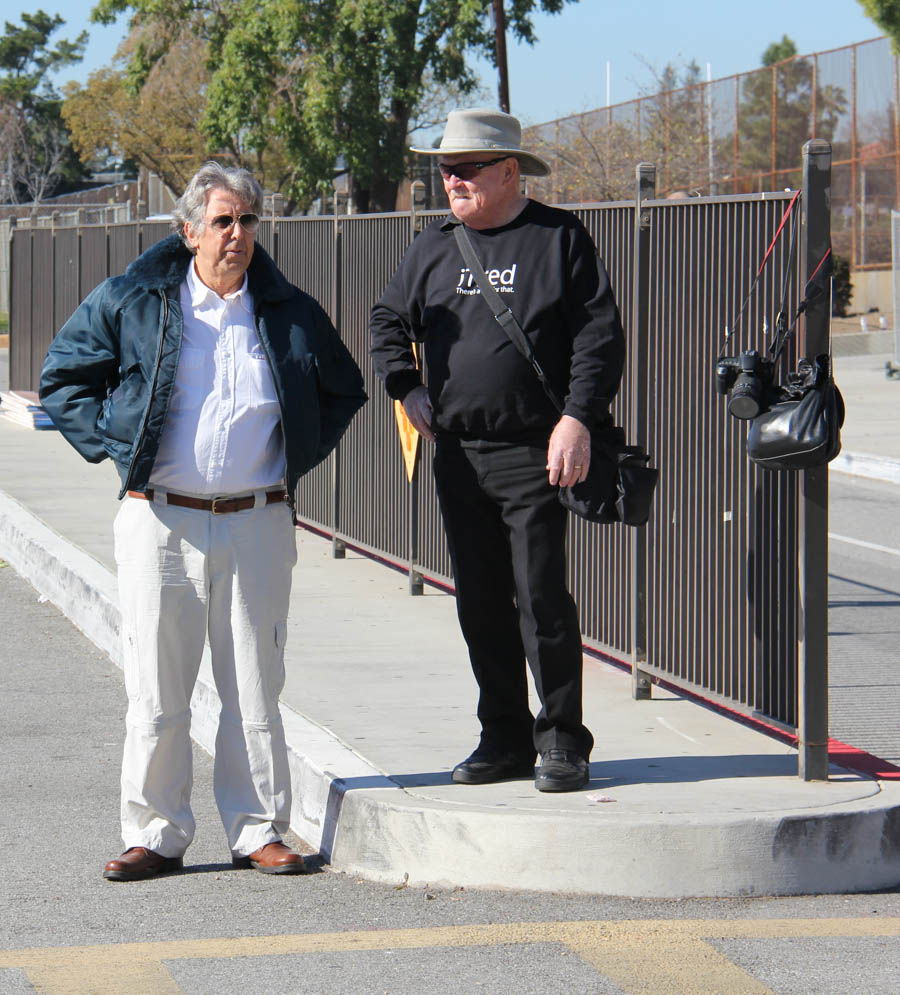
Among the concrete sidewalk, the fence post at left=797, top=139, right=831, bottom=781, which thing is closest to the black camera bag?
the fence post at left=797, top=139, right=831, bottom=781

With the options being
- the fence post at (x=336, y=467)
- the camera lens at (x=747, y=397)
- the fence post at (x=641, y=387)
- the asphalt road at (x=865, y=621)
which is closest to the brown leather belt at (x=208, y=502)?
the camera lens at (x=747, y=397)

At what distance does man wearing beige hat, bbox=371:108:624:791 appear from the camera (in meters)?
4.97

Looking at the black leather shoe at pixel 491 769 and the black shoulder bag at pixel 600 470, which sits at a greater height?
the black shoulder bag at pixel 600 470

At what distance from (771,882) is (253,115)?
40.6 m

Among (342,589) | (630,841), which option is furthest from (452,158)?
(342,589)

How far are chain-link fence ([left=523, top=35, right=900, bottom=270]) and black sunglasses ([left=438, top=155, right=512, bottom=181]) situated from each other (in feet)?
113

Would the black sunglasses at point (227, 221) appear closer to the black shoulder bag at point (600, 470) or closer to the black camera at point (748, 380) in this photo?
the black shoulder bag at point (600, 470)

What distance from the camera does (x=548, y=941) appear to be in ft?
14.5

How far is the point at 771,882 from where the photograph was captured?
15.7 feet

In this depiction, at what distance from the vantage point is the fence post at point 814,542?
16.8 ft

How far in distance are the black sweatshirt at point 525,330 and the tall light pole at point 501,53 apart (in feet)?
114

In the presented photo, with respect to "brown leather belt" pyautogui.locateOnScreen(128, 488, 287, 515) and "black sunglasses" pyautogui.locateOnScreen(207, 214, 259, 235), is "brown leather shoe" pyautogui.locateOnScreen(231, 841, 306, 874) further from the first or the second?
"black sunglasses" pyautogui.locateOnScreen(207, 214, 259, 235)

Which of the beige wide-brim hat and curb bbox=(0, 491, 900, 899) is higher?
the beige wide-brim hat

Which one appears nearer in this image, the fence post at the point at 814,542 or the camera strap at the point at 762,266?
the fence post at the point at 814,542
